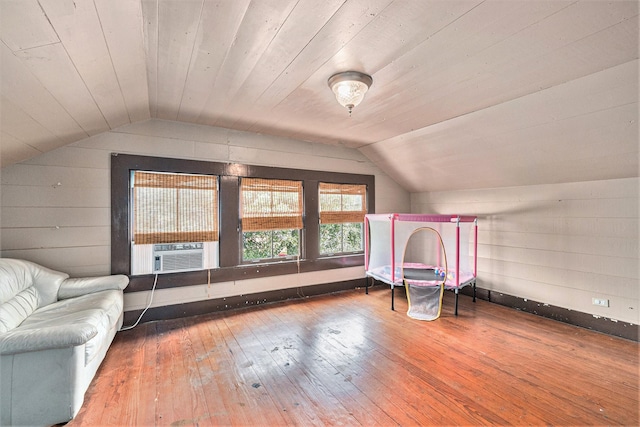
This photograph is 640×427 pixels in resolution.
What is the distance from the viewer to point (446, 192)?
4.95m

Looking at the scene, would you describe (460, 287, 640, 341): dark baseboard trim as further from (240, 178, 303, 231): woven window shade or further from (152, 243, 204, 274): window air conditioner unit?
(152, 243, 204, 274): window air conditioner unit

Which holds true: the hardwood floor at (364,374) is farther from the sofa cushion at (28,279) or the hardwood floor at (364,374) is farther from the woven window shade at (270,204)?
the woven window shade at (270,204)

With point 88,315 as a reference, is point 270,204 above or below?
above

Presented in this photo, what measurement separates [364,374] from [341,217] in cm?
278

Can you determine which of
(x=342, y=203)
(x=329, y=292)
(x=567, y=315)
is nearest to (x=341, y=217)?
(x=342, y=203)

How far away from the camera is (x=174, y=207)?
3.52 meters

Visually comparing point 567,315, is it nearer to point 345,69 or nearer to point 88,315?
point 345,69

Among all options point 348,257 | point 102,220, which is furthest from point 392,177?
point 102,220

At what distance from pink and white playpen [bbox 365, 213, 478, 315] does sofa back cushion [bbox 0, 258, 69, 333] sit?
3.73 meters

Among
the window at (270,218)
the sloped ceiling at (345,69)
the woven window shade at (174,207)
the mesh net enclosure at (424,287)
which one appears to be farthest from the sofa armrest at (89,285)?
the mesh net enclosure at (424,287)

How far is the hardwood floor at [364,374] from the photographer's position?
1.90m

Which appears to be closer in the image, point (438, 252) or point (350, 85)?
point (350, 85)

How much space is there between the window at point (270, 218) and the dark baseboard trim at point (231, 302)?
54cm

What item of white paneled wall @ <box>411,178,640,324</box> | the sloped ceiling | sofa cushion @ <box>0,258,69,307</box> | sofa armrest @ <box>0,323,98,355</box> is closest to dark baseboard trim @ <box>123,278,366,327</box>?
sofa cushion @ <box>0,258,69,307</box>
